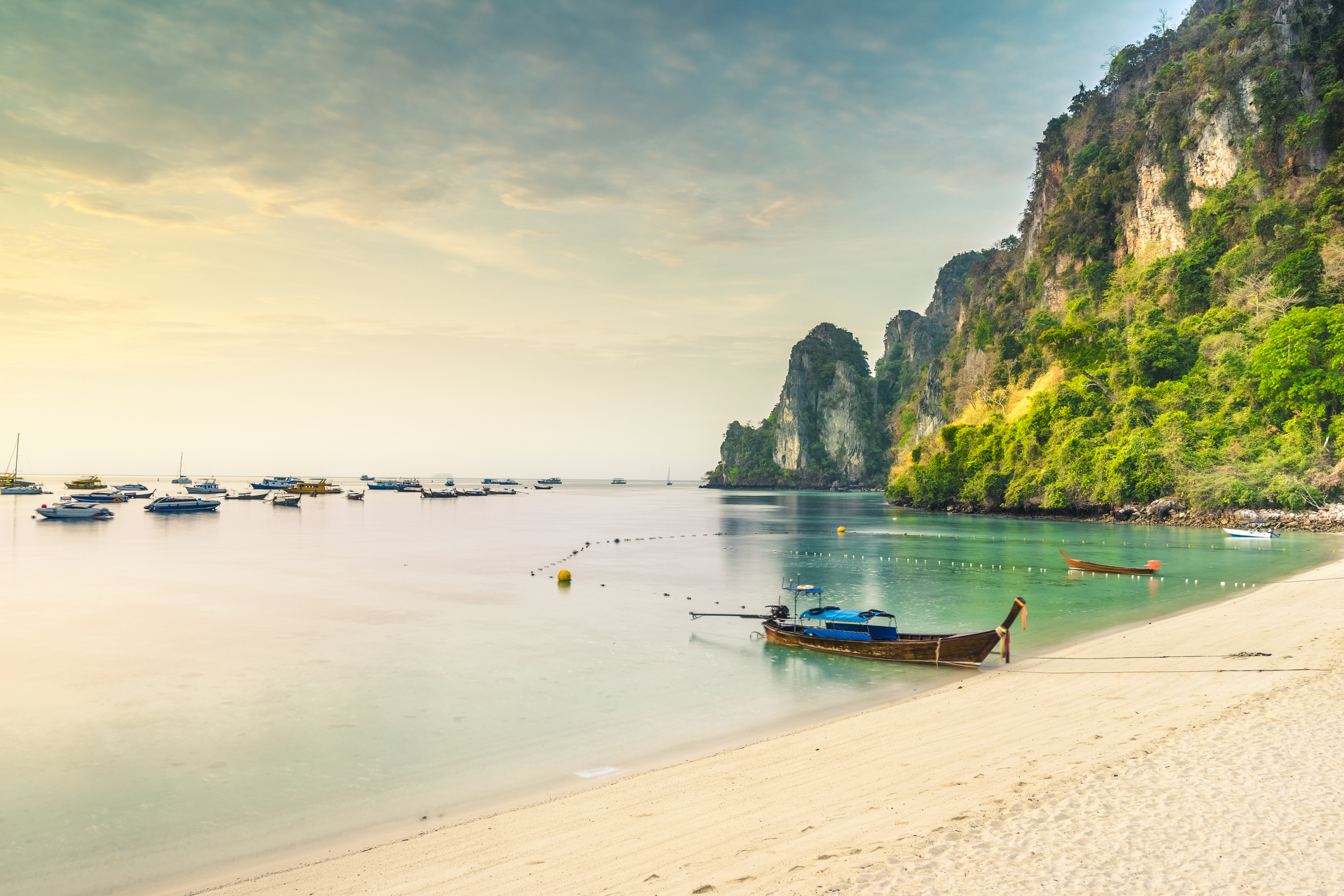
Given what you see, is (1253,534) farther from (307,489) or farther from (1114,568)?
(307,489)

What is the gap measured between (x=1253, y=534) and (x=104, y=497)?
12341 cm

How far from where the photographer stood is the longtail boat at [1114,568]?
3072 centimetres

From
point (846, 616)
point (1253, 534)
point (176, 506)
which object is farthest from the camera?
point (176, 506)

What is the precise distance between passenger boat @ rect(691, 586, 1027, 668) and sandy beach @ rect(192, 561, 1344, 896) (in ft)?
9.44

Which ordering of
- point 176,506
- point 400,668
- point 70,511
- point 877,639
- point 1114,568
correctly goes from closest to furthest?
point 877,639 → point 400,668 → point 1114,568 → point 70,511 → point 176,506

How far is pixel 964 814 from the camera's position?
7.63 m

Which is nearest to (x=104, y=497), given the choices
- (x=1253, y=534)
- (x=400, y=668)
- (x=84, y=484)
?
(x=84, y=484)

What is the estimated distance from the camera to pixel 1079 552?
135 ft

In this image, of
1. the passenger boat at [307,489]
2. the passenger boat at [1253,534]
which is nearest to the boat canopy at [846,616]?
the passenger boat at [1253,534]

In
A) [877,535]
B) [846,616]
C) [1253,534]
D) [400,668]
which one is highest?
[1253,534]

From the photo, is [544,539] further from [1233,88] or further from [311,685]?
[1233,88]

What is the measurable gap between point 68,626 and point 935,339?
7787 inches

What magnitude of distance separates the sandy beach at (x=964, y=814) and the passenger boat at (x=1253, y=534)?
37.6 m

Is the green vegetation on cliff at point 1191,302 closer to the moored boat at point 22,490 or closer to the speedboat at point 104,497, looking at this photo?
the speedboat at point 104,497
